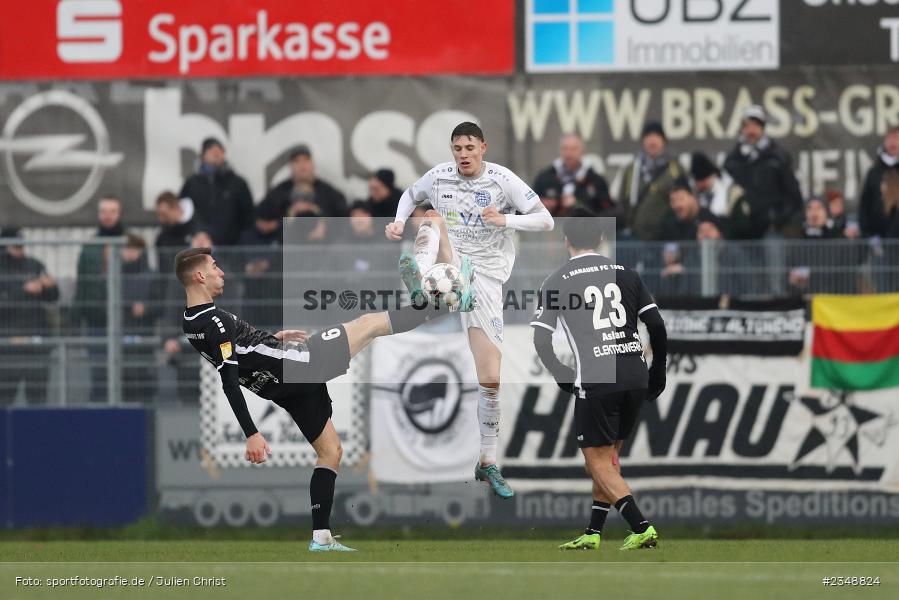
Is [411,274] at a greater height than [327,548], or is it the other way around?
[411,274]

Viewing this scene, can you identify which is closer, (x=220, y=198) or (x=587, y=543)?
(x=587, y=543)

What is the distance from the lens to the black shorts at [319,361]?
1262cm

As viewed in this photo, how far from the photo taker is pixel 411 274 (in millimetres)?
12680

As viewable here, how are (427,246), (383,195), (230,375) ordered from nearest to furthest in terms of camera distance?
(230,375) → (427,246) → (383,195)

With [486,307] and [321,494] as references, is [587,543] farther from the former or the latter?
[321,494]

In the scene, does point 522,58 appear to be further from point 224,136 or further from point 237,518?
point 237,518

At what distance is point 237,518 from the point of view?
16391 mm

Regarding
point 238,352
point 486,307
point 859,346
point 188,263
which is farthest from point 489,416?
point 859,346

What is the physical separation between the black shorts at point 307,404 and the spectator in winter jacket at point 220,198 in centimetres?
499

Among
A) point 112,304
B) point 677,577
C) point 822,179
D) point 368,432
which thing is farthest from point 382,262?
point 677,577

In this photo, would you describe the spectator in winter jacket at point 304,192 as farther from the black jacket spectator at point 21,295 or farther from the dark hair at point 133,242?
the black jacket spectator at point 21,295

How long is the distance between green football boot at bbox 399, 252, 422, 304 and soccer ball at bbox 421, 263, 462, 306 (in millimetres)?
82

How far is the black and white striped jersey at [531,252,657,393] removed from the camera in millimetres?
12555

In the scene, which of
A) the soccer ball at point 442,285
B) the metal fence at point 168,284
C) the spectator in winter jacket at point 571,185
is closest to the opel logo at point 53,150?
the metal fence at point 168,284
